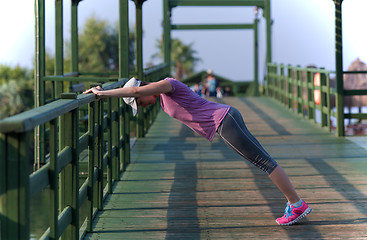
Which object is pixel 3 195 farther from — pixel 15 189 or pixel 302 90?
pixel 302 90

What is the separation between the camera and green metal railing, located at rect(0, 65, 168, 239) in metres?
3.38

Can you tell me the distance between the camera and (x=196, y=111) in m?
5.40

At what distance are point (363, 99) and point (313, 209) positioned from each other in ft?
118

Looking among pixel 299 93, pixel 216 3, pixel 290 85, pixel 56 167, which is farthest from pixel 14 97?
pixel 56 167

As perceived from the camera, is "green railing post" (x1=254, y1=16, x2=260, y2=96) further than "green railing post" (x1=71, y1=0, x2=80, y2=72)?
Yes

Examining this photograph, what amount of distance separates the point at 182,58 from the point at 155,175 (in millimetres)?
68086

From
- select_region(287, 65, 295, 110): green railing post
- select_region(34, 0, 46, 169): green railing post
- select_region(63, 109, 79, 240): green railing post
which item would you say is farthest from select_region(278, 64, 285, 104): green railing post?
select_region(63, 109, 79, 240): green railing post

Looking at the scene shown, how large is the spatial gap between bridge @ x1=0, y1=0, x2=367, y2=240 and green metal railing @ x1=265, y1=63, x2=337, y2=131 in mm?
97

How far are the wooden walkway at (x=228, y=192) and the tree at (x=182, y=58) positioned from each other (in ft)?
210

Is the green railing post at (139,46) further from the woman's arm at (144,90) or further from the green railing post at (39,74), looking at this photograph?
the woman's arm at (144,90)

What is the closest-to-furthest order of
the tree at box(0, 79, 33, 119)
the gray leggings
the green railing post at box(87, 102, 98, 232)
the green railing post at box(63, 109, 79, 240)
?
the green railing post at box(63, 109, 79, 240) → the gray leggings → the green railing post at box(87, 102, 98, 232) → the tree at box(0, 79, 33, 119)

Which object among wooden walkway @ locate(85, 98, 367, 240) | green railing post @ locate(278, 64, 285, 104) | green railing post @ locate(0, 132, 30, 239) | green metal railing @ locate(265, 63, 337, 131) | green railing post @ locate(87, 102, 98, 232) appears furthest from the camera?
green railing post @ locate(278, 64, 285, 104)

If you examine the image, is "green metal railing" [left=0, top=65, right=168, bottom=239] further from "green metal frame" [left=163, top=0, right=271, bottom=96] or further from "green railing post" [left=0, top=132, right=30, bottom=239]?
"green metal frame" [left=163, top=0, right=271, bottom=96]

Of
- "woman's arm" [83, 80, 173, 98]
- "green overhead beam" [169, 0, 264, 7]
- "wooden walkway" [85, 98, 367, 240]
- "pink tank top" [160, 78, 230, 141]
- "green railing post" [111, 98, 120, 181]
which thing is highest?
"green overhead beam" [169, 0, 264, 7]
